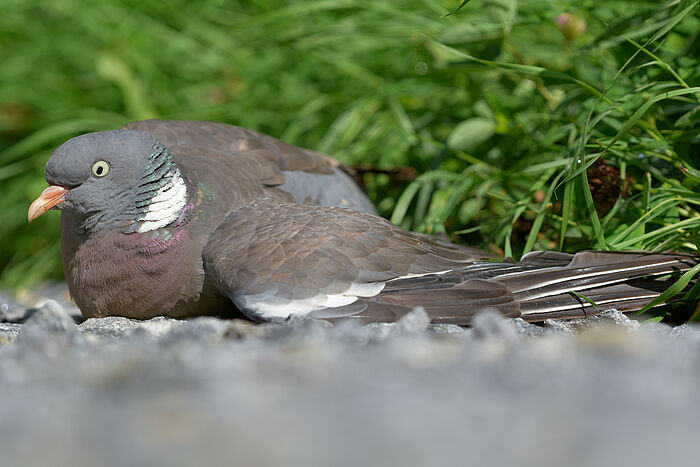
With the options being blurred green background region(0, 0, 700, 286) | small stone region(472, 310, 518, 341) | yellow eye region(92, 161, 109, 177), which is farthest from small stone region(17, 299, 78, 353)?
blurred green background region(0, 0, 700, 286)

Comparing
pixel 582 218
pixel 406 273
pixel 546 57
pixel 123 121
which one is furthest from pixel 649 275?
pixel 123 121

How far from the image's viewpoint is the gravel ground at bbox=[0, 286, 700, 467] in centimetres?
100

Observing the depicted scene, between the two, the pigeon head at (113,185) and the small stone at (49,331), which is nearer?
the small stone at (49,331)

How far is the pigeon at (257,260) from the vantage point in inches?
87.1

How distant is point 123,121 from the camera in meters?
4.30

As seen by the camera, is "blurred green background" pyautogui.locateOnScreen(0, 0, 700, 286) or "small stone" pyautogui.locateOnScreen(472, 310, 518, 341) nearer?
"small stone" pyautogui.locateOnScreen(472, 310, 518, 341)

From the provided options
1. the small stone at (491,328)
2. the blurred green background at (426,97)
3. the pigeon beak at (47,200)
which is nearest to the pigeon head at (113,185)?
the pigeon beak at (47,200)

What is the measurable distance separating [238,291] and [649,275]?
134 cm

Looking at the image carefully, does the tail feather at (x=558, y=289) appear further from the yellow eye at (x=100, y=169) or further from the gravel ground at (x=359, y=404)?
the yellow eye at (x=100, y=169)

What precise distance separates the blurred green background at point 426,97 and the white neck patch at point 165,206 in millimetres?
998

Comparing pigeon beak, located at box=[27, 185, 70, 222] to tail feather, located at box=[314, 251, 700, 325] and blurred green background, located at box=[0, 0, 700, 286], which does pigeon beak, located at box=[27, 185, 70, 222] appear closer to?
tail feather, located at box=[314, 251, 700, 325]

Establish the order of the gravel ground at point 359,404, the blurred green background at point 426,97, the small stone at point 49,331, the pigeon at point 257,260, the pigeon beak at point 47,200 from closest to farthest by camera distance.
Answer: the gravel ground at point 359,404 → the small stone at point 49,331 → the pigeon at point 257,260 → the pigeon beak at point 47,200 → the blurred green background at point 426,97

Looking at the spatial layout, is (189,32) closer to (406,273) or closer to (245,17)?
(245,17)

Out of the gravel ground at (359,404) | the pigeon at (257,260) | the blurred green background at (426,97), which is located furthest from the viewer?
the blurred green background at (426,97)
